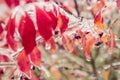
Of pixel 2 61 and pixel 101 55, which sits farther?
pixel 101 55

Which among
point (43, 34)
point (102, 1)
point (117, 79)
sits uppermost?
point (102, 1)

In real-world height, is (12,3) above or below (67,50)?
above

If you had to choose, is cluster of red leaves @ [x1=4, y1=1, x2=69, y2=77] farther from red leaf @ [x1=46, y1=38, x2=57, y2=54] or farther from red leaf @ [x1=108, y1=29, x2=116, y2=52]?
red leaf @ [x1=108, y1=29, x2=116, y2=52]

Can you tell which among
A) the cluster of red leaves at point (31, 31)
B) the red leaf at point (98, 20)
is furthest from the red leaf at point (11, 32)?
the red leaf at point (98, 20)

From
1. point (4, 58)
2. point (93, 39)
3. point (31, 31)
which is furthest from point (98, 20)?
point (4, 58)

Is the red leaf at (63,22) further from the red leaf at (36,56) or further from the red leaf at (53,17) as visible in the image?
the red leaf at (36,56)

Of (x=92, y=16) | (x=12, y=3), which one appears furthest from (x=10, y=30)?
(x=92, y=16)

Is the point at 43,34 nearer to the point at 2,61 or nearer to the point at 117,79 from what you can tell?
the point at 2,61
